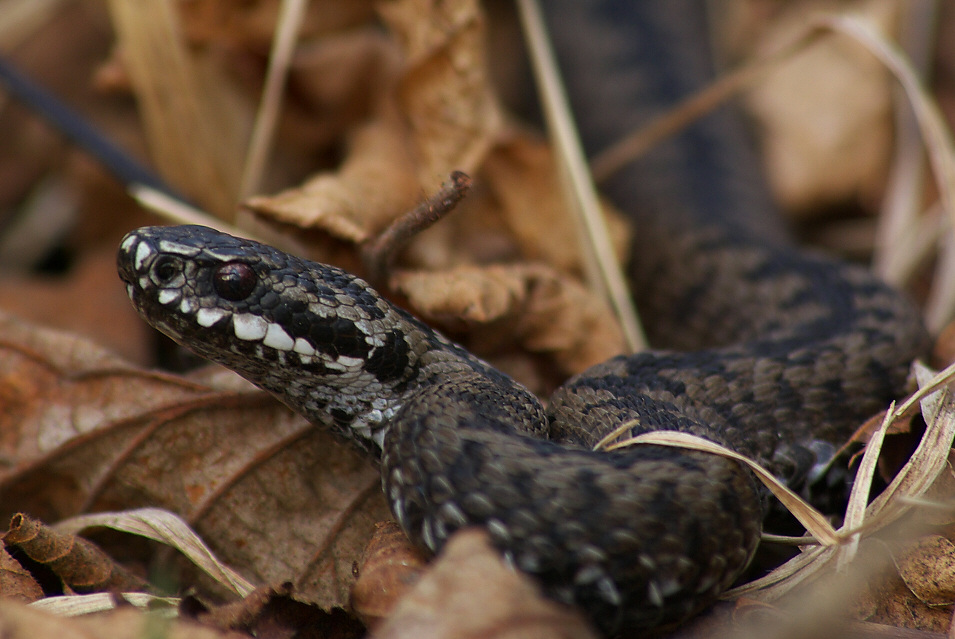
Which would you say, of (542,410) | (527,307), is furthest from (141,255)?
(527,307)

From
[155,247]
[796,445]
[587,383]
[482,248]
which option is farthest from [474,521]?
[482,248]

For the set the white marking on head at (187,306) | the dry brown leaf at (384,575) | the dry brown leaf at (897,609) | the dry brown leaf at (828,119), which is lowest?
the dry brown leaf at (897,609)

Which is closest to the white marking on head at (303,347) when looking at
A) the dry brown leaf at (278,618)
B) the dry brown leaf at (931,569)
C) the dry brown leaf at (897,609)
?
the dry brown leaf at (278,618)

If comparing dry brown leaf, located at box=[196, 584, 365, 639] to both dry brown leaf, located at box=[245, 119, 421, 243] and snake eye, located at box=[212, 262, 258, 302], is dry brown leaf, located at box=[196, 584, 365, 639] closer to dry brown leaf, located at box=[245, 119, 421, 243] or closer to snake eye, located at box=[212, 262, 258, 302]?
snake eye, located at box=[212, 262, 258, 302]

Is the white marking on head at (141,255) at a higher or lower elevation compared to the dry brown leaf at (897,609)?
higher

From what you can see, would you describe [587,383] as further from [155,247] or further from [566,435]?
[155,247]

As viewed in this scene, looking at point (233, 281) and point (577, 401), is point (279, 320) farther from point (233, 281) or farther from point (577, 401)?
point (577, 401)

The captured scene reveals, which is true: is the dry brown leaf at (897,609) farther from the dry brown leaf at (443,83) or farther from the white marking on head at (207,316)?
the dry brown leaf at (443,83)
